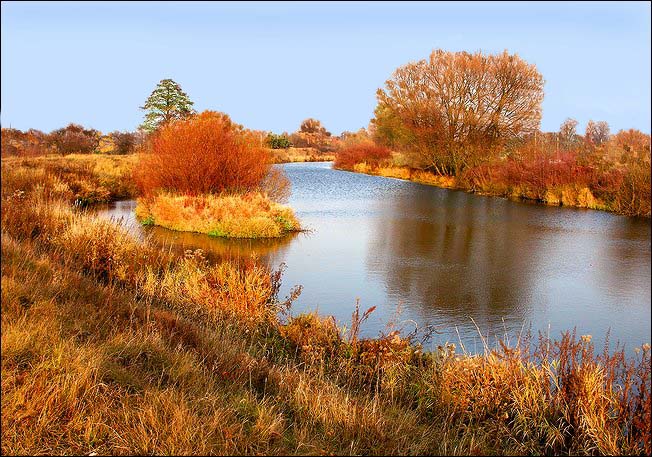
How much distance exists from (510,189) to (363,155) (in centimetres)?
2510

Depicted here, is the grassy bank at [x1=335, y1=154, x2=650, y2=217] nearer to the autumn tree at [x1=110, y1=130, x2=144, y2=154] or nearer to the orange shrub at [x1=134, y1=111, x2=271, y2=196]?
the orange shrub at [x1=134, y1=111, x2=271, y2=196]

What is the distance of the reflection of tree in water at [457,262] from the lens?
9.28 metres

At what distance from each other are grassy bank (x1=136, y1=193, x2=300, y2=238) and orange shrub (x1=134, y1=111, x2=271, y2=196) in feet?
2.24

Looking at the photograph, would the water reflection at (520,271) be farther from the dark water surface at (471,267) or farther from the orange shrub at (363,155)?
the orange shrub at (363,155)

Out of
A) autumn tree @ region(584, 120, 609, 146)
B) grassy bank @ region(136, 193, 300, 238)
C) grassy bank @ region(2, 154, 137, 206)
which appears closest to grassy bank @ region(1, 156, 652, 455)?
grassy bank @ region(136, 193, 300, 238)

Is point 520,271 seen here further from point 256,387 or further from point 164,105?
point 164,105

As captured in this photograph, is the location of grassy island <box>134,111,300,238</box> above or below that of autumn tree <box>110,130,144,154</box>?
below

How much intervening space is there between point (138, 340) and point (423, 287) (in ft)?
22.5

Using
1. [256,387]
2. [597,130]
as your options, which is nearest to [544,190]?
[597,130]

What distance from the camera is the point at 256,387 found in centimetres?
494

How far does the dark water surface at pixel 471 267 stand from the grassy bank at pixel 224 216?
1.73ft

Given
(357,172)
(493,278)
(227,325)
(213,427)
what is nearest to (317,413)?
(213,427)

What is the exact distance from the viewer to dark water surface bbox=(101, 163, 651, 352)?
27.3ft

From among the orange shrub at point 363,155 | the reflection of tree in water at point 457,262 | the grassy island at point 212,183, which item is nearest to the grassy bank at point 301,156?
the orange shrub at point 363,155
